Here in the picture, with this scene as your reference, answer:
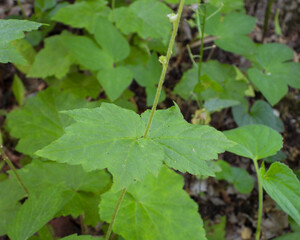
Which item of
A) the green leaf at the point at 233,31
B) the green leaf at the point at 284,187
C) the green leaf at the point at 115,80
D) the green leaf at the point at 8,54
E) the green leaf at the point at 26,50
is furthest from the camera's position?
the green leaf at the point at 26,50

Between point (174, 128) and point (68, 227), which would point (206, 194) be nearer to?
point (68, 227)

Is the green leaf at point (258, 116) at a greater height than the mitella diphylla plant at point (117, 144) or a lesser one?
lesser

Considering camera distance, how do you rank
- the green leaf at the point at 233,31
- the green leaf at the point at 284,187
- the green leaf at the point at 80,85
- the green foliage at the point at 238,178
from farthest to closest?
the green leaf at the point at 80,85
the green leaf at the point at 233,31
the green foliage at the point at 238,178
the green leaf at the point at 284,187

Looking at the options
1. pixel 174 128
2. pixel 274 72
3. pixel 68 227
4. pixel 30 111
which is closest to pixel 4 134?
pixel 30 111

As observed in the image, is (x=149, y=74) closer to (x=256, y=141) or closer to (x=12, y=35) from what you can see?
(x=256, y=141)

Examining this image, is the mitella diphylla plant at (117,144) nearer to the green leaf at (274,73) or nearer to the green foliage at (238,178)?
the green leaf at (274,73)

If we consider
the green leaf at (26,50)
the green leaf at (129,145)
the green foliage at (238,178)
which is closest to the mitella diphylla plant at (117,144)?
the green leaf at (129,145)
